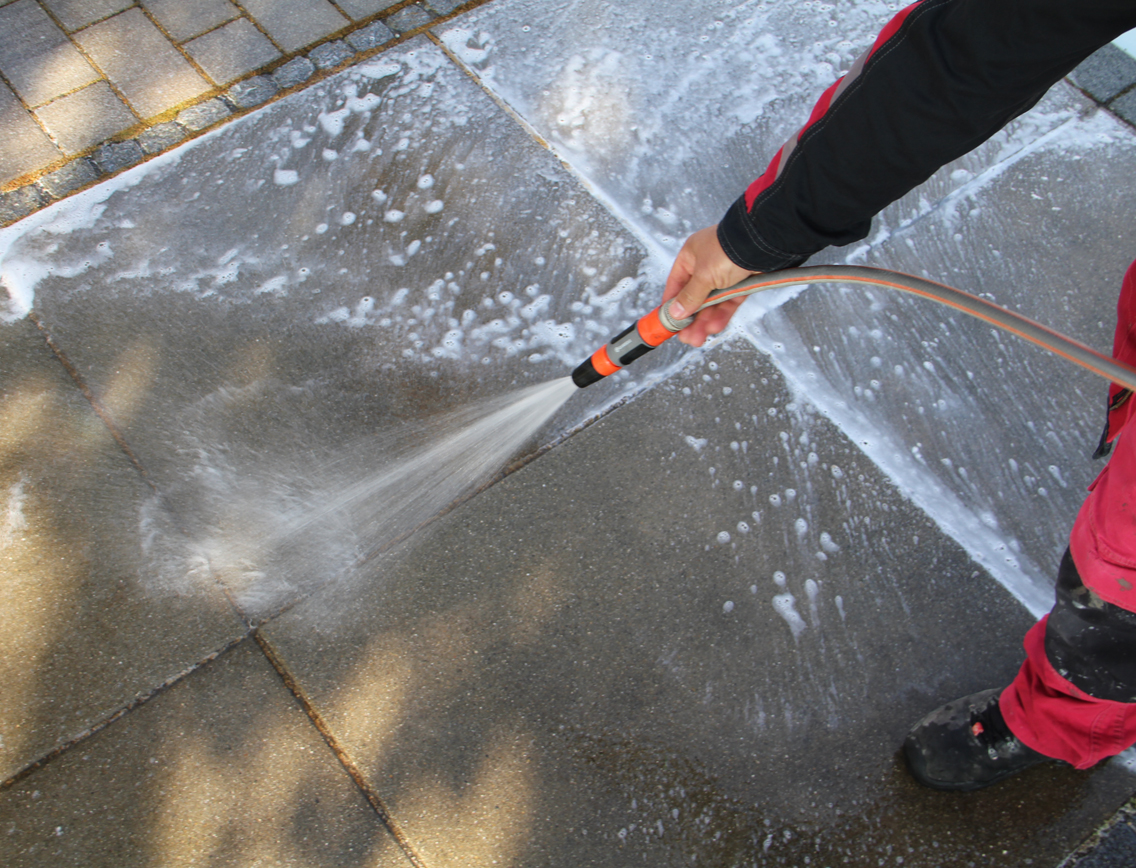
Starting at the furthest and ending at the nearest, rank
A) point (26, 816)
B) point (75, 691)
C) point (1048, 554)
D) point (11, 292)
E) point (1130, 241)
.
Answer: point (1130, 241) → point (11, 292) → point (1048, 554) → point (75, 691) → point (26, 816)

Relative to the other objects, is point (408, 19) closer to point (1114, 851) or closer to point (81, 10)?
point (81, 10)

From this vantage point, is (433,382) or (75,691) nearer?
(75,691)

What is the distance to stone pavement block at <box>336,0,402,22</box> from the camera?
2.92 meters

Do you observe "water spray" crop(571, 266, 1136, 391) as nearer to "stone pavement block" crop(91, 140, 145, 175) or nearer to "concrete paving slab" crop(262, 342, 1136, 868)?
"concrete paving slab" crop(262, 342, 1136, 868)

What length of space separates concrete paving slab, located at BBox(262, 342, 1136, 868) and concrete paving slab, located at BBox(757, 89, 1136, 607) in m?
0.17

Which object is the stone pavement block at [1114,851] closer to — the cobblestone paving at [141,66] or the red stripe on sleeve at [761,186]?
the red stripe on sleeve at [761,186]

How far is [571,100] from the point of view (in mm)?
2762

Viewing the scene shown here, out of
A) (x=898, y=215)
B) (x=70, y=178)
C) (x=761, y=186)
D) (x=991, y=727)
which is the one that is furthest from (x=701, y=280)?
(x=70, y=178)

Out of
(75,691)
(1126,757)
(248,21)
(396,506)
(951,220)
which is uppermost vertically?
(248,21)

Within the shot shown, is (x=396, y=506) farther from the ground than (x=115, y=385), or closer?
closer

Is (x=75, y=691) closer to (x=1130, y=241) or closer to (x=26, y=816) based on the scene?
(x=26, y=816)

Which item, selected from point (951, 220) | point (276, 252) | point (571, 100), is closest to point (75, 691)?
point (276, 252)

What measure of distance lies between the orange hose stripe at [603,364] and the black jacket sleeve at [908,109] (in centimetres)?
50

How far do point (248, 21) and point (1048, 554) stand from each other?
305 centimetres
